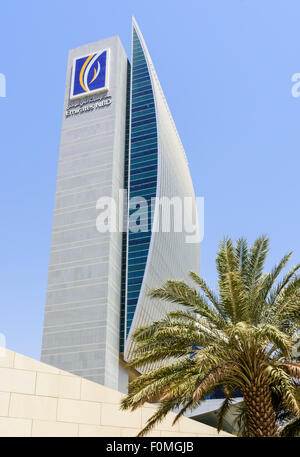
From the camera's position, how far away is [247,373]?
1778 centimetres

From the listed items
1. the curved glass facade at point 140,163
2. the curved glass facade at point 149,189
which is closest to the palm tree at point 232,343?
the curved glass facade at point 149,189

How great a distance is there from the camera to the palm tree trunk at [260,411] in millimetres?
17516

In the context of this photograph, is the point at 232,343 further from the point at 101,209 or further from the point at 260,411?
the point at 101,209

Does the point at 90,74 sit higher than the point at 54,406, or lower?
higher

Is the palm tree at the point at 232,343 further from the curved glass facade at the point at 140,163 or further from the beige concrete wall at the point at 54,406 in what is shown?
the curved glass facade at the point at 140,163

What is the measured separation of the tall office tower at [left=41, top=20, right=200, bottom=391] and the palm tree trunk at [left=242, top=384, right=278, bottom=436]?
50.0 m

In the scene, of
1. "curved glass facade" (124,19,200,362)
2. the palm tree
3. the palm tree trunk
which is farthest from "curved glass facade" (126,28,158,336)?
the palm tree trunk

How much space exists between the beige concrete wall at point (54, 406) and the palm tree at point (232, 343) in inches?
30.5

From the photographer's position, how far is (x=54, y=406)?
16984 mm

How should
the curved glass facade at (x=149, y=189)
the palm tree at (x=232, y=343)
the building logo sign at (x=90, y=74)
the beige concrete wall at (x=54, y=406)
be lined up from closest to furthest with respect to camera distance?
the beige concrete wall at (x=54, y=406) → the palm tree at (x=232, y=343) → the curved glass facade at (x=149, y=189) → the building logo sign at (x=90, y=74)

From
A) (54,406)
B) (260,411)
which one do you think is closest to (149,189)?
(260,411)

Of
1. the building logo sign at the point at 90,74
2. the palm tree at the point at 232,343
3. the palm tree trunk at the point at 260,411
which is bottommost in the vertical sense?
the palm tree trunk at the point at 260,411

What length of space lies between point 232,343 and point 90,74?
254 feet
